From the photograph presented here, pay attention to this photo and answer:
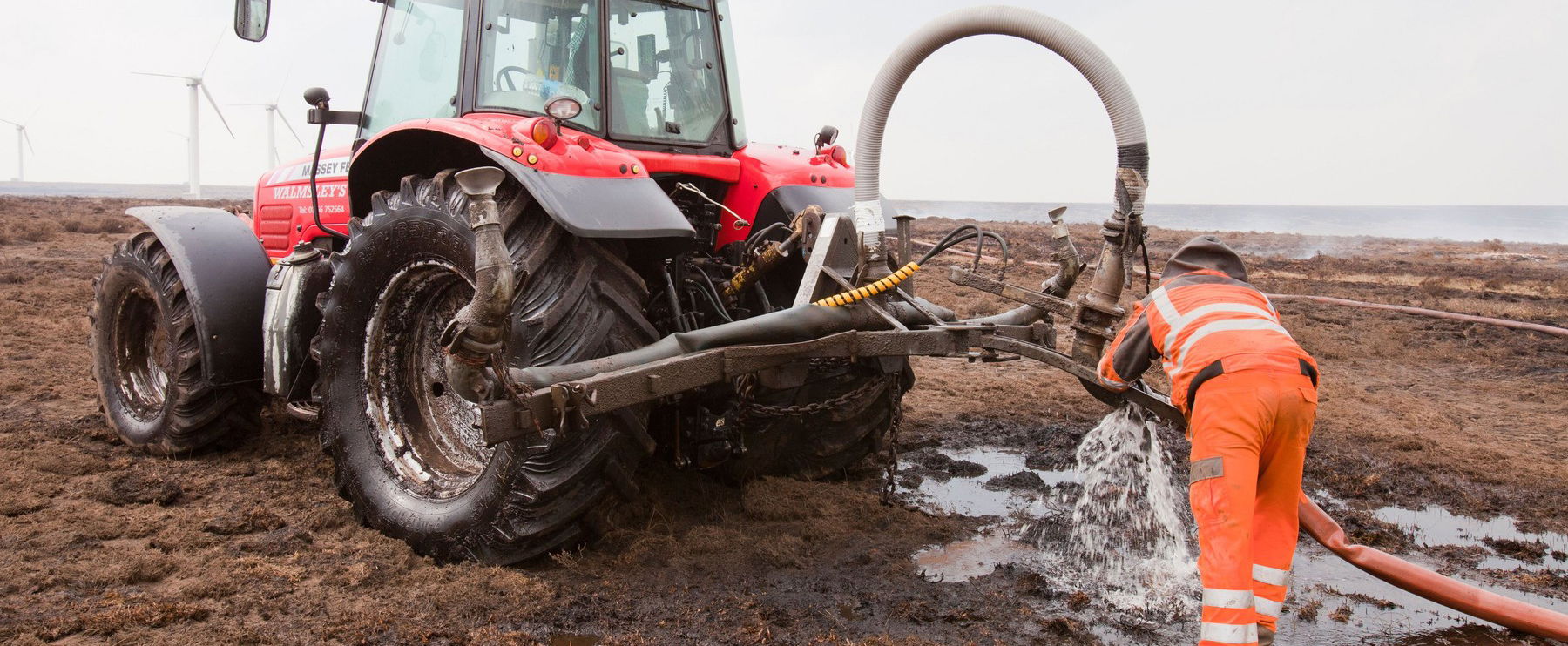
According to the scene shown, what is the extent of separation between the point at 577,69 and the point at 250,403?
2473 mm

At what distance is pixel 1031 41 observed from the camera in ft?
11.5

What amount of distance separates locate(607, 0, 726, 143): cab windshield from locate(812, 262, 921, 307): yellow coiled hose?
1196mm

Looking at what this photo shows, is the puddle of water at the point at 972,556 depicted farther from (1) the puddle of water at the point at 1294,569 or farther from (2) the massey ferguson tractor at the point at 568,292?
(2) the massey ferguson tractor at the point at 568,292

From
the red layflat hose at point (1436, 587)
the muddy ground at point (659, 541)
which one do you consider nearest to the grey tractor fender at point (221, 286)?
the muddy ground at point (659, 541)

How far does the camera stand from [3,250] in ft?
45.9

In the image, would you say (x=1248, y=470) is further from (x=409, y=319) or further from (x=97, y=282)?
(x=97, y=282)

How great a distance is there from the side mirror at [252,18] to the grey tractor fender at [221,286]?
1048 millimetres

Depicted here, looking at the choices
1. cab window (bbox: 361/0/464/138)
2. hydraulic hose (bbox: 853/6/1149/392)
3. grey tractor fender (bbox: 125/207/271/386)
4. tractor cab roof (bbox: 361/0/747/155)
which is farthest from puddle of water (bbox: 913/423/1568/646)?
grey tractor fender (bbox: 125/207/271/386)

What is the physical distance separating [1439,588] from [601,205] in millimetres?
2878

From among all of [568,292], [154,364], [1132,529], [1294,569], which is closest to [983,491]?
[1132,529]

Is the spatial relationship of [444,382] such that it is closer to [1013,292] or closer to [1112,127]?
[1013,292]

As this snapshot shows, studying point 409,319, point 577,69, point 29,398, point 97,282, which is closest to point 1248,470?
point 577,69

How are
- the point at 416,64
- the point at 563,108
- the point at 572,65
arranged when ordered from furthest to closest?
the point at 416,64 → the point at 572,65 → the point at 563,108

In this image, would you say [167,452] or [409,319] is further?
[167,452]
